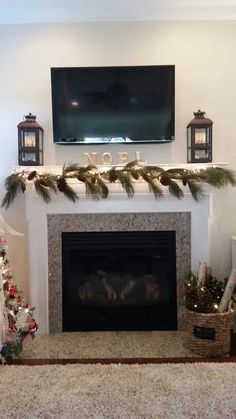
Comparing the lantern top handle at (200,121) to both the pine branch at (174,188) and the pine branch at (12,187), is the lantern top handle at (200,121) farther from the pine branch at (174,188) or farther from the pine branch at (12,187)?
the pine branch at (12,187)

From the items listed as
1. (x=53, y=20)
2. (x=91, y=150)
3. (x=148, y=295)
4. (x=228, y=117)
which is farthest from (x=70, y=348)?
(x=53, y=20)

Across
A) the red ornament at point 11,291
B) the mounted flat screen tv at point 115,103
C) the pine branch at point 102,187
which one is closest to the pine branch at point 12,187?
the mounted flat screen tv at point 115,103

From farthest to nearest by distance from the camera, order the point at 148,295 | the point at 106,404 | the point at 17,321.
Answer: the point at 148,295
the point at 17,321
the point at 106,404

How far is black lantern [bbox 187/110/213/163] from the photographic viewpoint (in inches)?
119

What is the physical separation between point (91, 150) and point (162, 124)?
64 cm

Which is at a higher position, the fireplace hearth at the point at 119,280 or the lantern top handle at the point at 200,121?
the lantern top handle at the point at 200,121

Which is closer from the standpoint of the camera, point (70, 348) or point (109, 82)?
point (70, 348)

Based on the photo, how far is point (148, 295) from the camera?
122 inches

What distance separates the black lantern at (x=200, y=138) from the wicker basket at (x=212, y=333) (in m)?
1.23

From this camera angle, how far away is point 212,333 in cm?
258

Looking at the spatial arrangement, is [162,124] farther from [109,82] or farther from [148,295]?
[148,295]

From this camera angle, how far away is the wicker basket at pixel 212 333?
8.45 feet

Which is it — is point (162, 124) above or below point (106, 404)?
above

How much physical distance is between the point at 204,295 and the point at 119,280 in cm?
76
